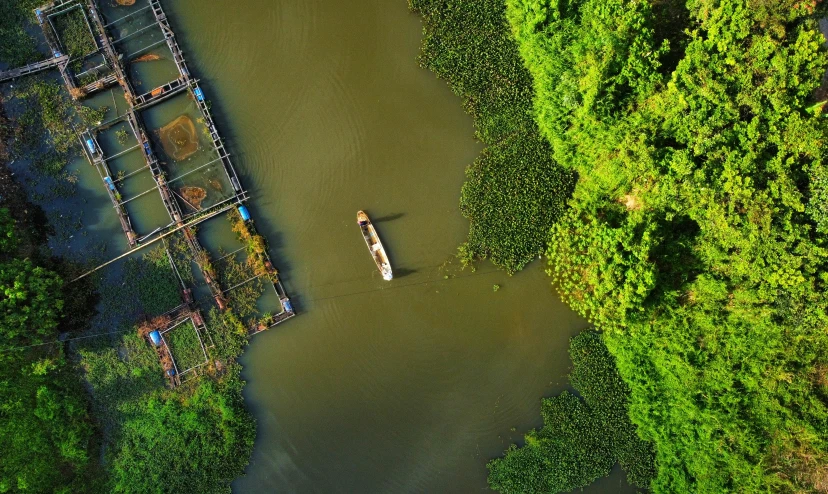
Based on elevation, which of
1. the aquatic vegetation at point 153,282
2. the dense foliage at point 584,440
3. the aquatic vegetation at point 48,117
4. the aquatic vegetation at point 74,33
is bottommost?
the dense foliage at point 584,440

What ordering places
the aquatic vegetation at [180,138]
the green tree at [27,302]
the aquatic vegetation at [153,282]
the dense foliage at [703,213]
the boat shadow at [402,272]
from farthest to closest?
the boat shadow at [402,272]
the aquatic vegetation at [180,138]
the aquatic vegetation at [153,282]
the green tree at [27,302]
the dense foliage at [703,213]

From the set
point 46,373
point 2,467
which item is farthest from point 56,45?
point 2,467

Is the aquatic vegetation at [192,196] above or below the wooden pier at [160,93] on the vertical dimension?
below

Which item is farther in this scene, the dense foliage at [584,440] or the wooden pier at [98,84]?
the dense foliage at [584,440]

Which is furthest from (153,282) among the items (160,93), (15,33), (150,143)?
(15,33)

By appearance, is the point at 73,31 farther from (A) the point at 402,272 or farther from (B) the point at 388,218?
(A) the point at 402,272

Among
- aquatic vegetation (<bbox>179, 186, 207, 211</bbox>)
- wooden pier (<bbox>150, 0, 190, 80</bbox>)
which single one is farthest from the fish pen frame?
wooden pier (<bbox>150, 0, 190, 80</bbox>)

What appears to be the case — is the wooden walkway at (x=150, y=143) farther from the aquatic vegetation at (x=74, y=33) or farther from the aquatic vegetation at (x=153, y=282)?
the aquatic vegetation at (x=153, y=282)

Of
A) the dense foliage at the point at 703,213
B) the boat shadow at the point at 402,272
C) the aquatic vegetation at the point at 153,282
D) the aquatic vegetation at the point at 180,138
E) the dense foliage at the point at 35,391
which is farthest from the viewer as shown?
the boat shadow at the point at 402,272

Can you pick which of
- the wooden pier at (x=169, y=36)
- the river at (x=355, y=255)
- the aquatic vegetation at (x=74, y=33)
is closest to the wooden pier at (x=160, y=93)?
the wooden pier at (x=169, y=36)
